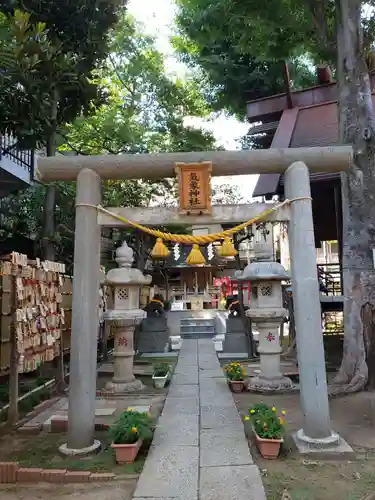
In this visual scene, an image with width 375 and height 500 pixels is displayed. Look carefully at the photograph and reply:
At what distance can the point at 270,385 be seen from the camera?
862 cm

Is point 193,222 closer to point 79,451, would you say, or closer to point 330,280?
point 79,451

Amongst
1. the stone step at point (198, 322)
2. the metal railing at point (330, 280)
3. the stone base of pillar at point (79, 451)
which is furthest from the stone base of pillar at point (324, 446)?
the stone step at point (198, 322)

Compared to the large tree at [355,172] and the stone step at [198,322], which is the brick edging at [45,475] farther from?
the stone step at [198,322]

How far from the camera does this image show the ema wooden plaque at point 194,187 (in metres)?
5.82

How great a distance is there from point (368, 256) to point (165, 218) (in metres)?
4.47

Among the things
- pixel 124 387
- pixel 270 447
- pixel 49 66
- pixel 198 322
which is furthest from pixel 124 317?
pixel 198 322

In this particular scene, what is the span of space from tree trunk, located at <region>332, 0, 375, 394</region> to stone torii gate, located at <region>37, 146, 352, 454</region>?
2716 millimetres

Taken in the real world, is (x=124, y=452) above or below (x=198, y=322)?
below

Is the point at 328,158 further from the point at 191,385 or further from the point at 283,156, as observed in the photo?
the point at 191,385

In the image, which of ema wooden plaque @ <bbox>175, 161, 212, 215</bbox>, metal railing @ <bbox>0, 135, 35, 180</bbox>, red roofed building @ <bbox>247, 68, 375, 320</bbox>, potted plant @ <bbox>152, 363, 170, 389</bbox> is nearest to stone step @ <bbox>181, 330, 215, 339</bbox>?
red roofed building @ <bbox>247, 68, 375, 320</bbox>

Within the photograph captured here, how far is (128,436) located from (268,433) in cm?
169

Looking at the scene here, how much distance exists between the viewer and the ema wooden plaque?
5824mm

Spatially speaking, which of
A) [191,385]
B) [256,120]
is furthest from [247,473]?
[256,120]

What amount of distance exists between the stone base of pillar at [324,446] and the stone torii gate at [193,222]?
0.02 meters
